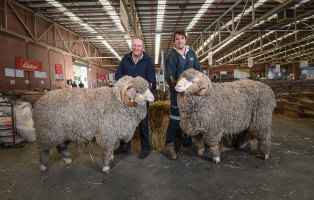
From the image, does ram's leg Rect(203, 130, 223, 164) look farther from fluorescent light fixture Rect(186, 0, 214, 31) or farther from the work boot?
fluorescent light fixture Rect(186, 0, 214, 31)

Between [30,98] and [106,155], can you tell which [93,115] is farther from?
[30,98]

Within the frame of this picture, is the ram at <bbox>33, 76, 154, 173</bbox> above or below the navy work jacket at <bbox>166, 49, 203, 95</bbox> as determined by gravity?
below

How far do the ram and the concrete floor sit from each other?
1.39ft

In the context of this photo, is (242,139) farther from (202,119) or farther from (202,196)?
(202,196)

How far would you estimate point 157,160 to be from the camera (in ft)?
10.2

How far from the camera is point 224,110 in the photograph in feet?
9.40

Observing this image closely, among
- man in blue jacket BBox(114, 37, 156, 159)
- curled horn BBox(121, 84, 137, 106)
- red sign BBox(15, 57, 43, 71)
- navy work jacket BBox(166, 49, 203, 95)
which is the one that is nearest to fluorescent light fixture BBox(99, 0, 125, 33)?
red sign BBox(15, 57, 43, 71)

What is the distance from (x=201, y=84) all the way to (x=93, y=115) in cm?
167

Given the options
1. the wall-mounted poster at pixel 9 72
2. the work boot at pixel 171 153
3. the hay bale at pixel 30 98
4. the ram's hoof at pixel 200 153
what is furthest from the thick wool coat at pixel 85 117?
the wall-mounted poster at pixel 9 72

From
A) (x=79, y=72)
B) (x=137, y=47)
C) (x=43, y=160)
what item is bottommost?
Result: (x=43, y=160)

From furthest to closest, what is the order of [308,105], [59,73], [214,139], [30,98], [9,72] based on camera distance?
[59,73]
[9,72]
[308,105]
[30,98]
[214,139]

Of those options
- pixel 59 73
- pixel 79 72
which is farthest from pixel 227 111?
pixel 79 72

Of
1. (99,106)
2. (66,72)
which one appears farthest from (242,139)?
(66,72)

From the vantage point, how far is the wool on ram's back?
9.03 ft
